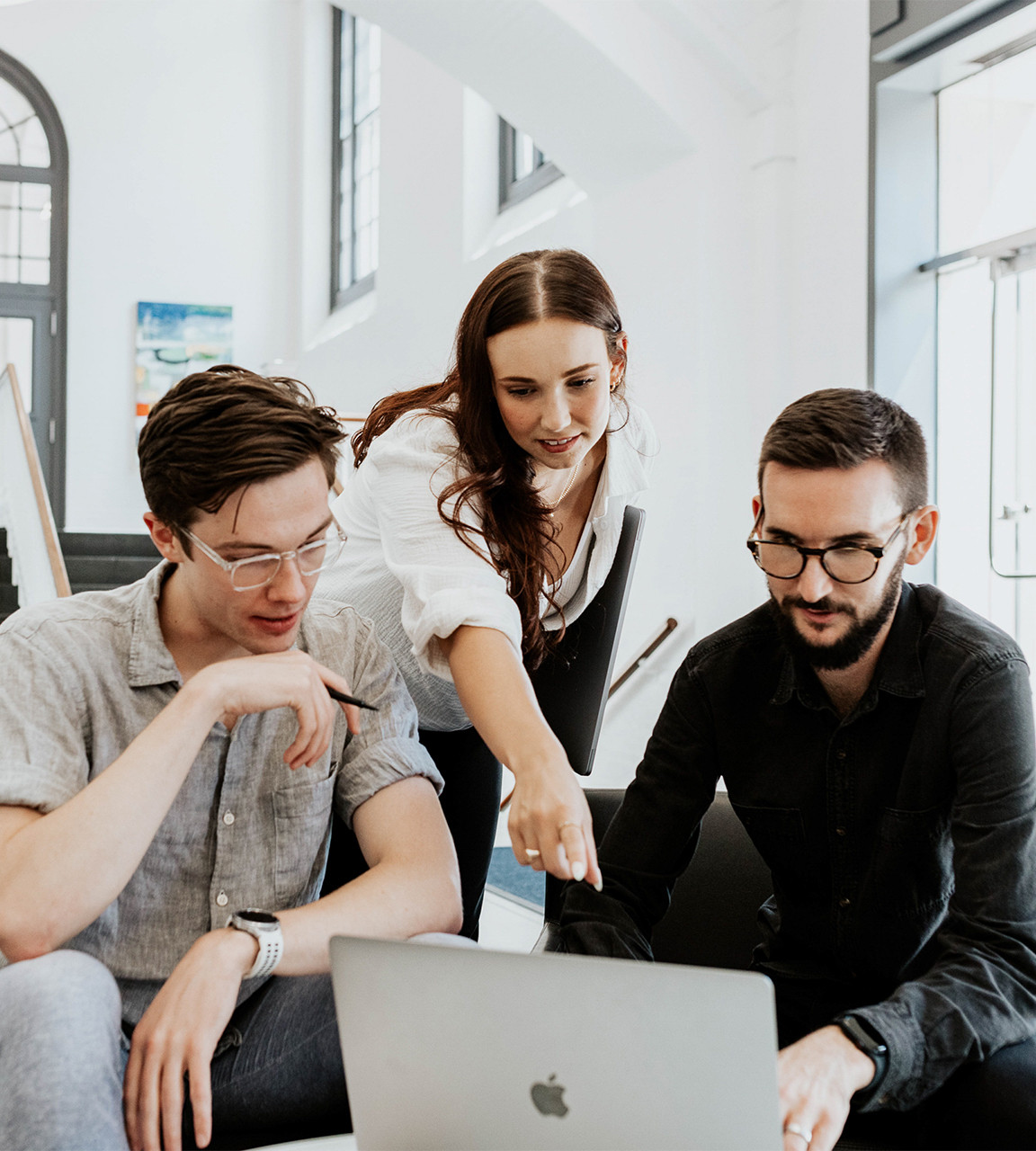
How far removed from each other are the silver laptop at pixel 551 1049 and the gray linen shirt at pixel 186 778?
53cm

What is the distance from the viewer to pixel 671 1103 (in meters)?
0.83

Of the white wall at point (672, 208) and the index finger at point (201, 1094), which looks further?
the white wall at point (672, 208)

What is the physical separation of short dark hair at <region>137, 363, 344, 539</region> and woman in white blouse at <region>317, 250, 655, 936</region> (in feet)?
0.73

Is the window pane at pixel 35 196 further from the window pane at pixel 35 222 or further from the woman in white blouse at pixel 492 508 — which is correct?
the woman in white blouse at pixel 492 508

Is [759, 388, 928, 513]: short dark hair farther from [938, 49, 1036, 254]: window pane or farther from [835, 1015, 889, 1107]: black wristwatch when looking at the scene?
[938, 49, 1036, 254]: window pane

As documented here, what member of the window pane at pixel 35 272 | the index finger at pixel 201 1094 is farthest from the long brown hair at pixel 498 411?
the window pane at pixel 35 272

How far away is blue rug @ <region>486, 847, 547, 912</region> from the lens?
14.2 feet

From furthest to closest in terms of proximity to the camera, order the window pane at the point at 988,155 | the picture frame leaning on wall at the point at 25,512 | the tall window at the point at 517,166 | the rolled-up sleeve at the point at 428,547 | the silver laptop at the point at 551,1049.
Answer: the tall window at the point at 517,166
the picture frame leaning on wall at the point at 25,512
the window pane at the point at 988,155
the rolled-up sleeve at the point at 428,547
the silver laptop at the point at 551,1049

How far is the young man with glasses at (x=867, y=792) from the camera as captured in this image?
129cm

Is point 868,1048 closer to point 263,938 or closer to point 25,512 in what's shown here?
point 263,938

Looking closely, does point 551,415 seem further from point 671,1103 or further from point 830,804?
point 671,1103

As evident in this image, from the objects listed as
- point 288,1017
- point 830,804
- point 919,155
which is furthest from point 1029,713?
point 919,155

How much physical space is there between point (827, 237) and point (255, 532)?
2921 mm

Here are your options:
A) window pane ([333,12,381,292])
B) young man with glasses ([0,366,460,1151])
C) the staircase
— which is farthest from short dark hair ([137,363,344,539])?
window pane ([333,12,381,292])
